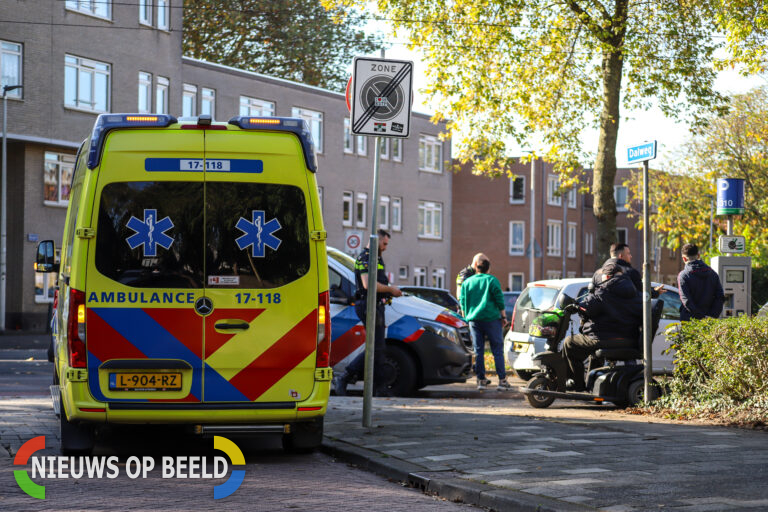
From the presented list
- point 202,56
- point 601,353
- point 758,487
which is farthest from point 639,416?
point 202,56

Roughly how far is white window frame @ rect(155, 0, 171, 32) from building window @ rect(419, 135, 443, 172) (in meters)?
17.9

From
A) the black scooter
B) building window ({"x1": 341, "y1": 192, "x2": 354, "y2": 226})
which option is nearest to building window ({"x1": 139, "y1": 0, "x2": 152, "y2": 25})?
building window ({"x1": 341, "y1": 192, "x2": 354, "y2": 226})

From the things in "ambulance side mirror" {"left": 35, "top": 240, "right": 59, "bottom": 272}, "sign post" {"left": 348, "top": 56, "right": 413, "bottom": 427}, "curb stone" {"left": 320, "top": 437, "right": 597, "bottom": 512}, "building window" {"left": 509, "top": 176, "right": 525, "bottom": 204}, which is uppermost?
"building window" {"left": 509, "top": 176, "right": 525, "bottom": 204}

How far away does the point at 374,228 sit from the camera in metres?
10.1

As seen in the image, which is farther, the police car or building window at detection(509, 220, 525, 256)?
building window at detection(509, 220, 525, 256)

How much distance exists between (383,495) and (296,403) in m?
1.32

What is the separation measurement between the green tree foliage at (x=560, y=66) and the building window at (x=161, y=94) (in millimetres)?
17671

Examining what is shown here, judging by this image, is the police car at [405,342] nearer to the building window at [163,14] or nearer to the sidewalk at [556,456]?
the sidewalk at [556,456]

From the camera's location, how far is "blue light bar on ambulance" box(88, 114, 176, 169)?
8000mm

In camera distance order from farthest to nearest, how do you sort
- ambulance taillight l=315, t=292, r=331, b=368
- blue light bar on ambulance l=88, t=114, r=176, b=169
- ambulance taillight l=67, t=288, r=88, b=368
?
1. ambulance taillight l=315, t=292, r=331, b=368
2. blue light bar on ambulance l=88, t=114, r=176, b=169
3. ambulance taillight l=67, t=288, r=88, b=368

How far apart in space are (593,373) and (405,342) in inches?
104

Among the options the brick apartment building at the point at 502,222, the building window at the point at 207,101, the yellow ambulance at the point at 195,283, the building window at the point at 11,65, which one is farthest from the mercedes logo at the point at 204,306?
the brick apartment building at the point at 502,222

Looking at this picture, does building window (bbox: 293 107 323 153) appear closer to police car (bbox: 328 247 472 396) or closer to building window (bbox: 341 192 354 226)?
building window (bbox: 341 192 354 226)

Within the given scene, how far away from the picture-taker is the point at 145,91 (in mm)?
38188
